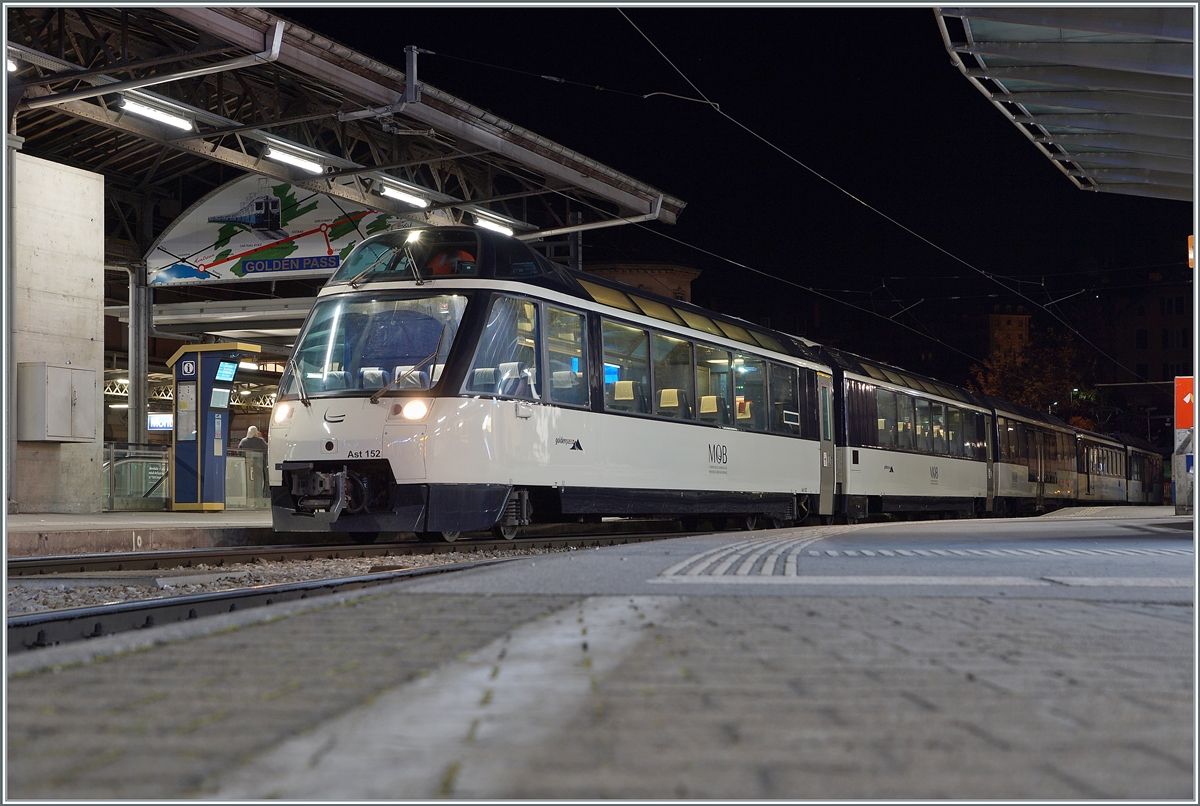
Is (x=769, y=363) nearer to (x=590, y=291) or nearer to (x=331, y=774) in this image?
(x=590, y=291)

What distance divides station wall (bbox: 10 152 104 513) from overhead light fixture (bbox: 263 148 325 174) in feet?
9.57

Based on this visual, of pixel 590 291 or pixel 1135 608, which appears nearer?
pixel 1135 608

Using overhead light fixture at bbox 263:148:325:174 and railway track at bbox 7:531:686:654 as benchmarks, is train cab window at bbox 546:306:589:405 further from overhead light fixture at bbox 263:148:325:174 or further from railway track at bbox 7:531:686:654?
overhead light fixture at bbox 263:148:325:174

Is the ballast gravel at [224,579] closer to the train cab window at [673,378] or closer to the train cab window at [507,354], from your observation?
the train cab window at [507,354]

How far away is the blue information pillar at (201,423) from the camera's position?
2098 cm

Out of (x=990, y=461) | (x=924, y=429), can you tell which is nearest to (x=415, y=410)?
(x=924, y=429)

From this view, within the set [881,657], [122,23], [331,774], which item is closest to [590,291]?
[122,23]

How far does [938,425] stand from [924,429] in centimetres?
93

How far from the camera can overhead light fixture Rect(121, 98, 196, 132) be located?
57.1ft

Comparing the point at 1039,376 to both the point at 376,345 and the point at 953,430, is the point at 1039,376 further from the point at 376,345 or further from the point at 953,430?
the point at 376,345

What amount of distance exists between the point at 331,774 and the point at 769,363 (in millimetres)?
15867

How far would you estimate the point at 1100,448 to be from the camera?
42125mm

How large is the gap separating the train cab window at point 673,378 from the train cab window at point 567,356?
1659mm

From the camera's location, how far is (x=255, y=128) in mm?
18562
